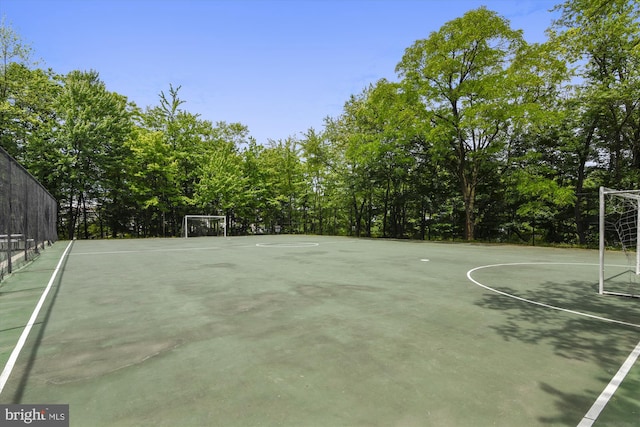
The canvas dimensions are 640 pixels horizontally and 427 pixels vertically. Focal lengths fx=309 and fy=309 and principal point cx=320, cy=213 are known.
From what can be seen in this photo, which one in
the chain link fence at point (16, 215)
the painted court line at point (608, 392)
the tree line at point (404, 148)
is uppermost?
the tree line at point (404, 148)

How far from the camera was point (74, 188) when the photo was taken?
977 inches

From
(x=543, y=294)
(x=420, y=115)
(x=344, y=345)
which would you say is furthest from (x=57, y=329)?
(x=420, y=115)

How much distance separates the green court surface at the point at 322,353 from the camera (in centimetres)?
222

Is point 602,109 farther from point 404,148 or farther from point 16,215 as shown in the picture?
point 16,215

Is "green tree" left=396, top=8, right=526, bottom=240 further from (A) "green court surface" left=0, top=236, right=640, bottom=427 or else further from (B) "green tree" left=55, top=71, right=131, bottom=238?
(B) "green tree" left=55, top=71, right=131, bottom=238

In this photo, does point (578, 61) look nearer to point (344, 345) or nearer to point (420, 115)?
point (420, 115)
